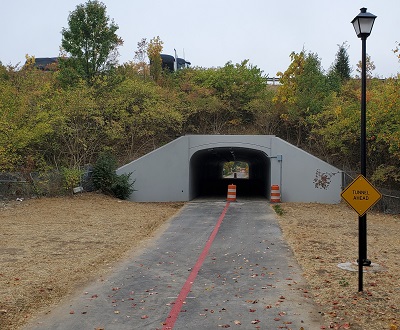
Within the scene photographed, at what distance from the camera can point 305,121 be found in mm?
27641

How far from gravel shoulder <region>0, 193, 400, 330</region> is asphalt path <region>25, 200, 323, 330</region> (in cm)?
35

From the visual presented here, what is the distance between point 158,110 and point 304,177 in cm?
895

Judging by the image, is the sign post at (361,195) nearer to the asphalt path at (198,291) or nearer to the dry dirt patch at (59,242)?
the asphalt path at (198,291)

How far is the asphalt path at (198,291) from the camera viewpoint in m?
6.14

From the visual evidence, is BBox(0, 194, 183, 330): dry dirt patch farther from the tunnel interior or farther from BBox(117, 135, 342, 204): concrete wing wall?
the tunnel interior

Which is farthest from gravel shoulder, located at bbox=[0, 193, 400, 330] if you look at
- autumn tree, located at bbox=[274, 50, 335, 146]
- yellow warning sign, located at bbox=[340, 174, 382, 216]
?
autumn tree, located at bbox=[274, 50, 335, 146]

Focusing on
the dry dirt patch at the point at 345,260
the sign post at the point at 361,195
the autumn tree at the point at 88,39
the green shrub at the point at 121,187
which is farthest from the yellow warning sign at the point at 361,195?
the autumn tree at the point at 88,39

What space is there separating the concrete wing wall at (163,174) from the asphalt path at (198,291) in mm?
10936

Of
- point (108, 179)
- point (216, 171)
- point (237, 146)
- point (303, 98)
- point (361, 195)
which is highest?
point (303, 98)

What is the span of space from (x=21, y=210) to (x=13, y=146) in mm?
4559

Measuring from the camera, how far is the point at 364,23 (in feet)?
27.6

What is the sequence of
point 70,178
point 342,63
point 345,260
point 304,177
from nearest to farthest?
point 345,260 < point 70,178 < point 304,177 < point 342,63

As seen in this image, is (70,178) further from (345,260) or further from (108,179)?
(345,260)

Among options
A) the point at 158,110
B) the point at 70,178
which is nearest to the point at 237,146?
the point at 158,110
